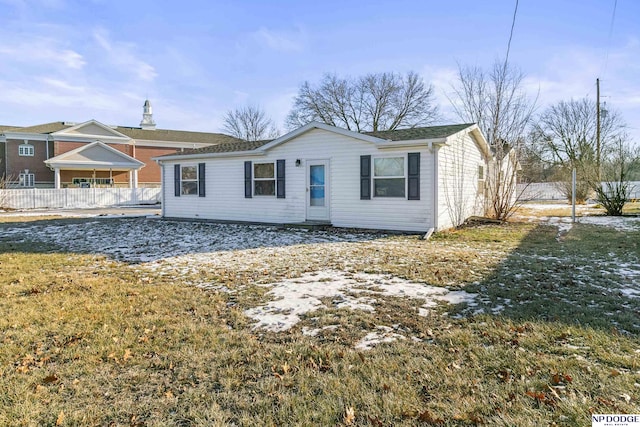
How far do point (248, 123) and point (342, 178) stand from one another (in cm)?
3119

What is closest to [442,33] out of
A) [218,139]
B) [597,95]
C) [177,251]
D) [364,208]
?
[364,208]

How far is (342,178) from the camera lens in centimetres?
1183

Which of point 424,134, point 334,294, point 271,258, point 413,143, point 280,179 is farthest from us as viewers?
point 280,179

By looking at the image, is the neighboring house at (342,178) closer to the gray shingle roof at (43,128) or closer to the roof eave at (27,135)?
the roof eave at (27,135)

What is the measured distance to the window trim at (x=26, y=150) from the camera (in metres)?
33.2

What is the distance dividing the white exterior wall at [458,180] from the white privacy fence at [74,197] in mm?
23532

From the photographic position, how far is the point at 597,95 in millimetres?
23688

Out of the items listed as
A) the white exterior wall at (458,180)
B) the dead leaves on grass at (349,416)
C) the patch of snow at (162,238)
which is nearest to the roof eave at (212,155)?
the patch of snow at (162,238)

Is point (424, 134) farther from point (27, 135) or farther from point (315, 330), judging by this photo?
point (27, 135)

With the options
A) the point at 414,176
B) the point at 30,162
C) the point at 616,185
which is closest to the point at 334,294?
the point at 414,176

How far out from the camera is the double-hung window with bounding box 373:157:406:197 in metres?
11.0

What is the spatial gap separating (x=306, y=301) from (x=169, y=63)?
1633 cm

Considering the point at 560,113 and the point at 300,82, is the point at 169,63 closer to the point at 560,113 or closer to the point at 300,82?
the point at 300,82

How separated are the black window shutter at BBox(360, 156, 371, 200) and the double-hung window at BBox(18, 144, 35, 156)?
3443 centimetres
